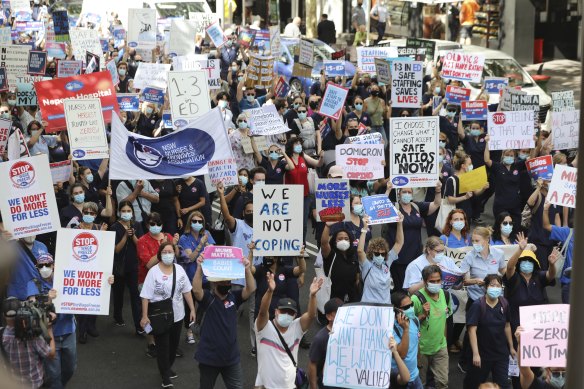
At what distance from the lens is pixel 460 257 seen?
10711 mm

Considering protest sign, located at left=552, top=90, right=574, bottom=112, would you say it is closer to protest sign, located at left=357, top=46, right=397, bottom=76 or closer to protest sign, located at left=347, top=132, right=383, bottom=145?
protest sign, located at left=347, top=132, right=383, bottom=145

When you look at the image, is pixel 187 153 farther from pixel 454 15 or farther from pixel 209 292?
pixel 454 15

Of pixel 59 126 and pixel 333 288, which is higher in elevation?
pixel 59 126

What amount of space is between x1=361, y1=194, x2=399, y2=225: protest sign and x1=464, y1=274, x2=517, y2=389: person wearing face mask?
201 cm

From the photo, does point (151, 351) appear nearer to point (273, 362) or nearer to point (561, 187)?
point (273, 362)

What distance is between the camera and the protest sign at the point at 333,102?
16.3 m

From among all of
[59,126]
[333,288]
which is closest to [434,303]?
[333,288]

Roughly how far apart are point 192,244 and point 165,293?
4.89 ft

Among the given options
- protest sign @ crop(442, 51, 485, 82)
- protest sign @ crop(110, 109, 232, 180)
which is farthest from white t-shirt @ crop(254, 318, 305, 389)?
protest sign @ crop(442, 51, 485, 82)

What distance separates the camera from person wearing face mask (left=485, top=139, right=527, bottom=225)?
44.8ft

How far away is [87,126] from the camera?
1309cm

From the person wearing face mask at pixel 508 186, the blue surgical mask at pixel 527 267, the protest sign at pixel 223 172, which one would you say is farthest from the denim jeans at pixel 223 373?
the person wearing face mask at pixel 508 186

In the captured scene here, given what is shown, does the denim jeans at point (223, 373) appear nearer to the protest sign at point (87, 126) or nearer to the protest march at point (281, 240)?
the protest march at point (281, 240)

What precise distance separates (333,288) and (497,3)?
2574 centimetres
